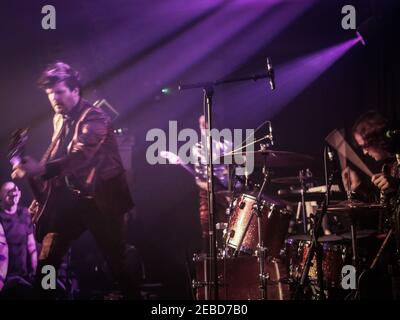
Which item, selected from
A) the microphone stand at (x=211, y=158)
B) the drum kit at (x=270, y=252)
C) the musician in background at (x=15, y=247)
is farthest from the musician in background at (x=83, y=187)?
the microphone stand at (x=211, y=158)

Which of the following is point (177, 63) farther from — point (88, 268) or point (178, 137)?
point (88, 268)

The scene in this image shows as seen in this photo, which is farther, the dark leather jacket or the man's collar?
the man's collar

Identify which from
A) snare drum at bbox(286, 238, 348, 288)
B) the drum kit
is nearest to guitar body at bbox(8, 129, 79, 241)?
the drum kit

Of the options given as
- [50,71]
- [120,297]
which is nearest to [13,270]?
[120,297]

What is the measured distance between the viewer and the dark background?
16.5ft

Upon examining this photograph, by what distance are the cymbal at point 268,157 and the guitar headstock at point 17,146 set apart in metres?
2.18

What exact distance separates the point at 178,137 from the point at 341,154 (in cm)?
196

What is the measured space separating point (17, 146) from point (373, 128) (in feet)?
12.9

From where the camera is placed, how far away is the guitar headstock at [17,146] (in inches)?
192

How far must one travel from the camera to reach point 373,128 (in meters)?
5.05

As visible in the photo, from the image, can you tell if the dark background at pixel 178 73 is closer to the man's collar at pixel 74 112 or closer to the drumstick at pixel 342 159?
the man's collar at pixel 74 112

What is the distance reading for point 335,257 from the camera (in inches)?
166

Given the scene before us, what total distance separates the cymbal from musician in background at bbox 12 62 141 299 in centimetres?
127

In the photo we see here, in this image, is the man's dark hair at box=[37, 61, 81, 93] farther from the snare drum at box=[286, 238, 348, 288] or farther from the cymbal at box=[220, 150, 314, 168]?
the snare drum at box=[286, 238, 348, 288]
